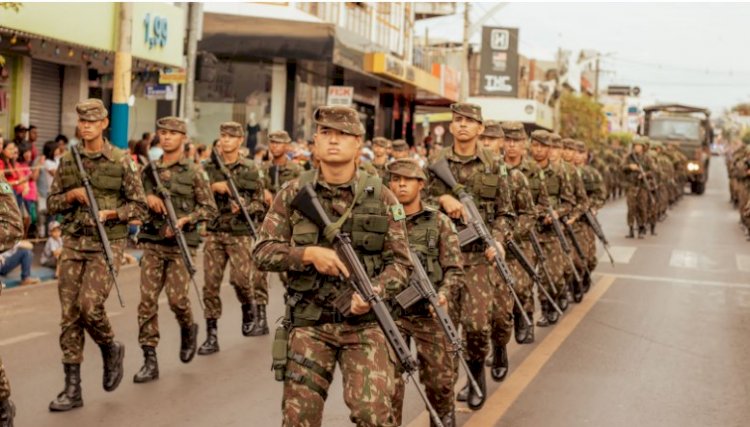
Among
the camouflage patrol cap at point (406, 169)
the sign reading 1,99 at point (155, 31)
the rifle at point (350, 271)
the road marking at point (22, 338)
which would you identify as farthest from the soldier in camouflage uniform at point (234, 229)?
the sign reading 1,99 at point (155, 31)

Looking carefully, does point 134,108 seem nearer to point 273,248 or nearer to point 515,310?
point 515,310

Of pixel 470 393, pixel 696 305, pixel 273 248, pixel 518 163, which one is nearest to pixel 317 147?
pixel 273 248

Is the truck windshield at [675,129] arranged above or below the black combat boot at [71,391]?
above

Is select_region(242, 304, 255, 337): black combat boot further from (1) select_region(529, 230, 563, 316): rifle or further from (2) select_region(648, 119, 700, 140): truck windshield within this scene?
(2) select_region(648, 119, 700, 140): truck windshield

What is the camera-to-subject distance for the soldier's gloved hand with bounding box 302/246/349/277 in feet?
16.8

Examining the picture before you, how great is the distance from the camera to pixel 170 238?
8.98 meters

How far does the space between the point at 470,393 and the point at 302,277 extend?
308cm

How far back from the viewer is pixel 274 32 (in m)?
29.3

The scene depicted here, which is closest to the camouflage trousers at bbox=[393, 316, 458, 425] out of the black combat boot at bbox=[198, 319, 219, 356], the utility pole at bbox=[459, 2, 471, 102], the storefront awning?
the black combat boot at bbox=[198, 319, 219, 356]

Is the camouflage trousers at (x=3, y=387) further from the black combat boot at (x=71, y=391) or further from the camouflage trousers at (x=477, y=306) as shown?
the camouflage trousers at (x=477, y=306)

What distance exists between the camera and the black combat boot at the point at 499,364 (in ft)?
29.8

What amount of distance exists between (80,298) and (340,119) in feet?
10.6

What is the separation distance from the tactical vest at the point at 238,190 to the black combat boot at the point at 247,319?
765 millimetres

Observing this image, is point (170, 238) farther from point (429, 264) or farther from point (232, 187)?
point (429, 264)
